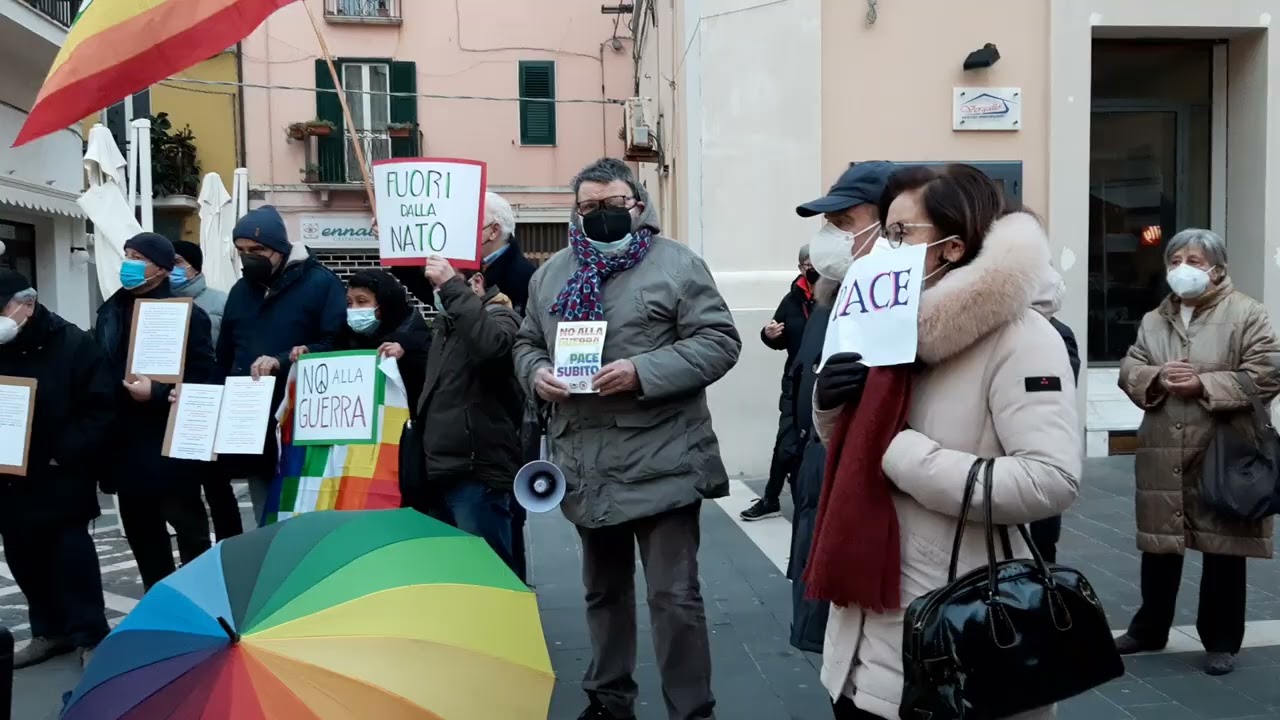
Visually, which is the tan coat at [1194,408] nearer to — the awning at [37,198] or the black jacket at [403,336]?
the black jacket at [403,336]

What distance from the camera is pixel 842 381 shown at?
94.3 inches

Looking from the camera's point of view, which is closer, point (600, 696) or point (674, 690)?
point (674, 690)

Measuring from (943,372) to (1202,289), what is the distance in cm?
271

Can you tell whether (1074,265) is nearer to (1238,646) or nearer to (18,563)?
(1238,646)

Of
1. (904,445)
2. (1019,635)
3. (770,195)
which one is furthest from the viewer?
(770,195)

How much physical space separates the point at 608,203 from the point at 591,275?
26 centimetres

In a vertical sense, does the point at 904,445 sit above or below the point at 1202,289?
below

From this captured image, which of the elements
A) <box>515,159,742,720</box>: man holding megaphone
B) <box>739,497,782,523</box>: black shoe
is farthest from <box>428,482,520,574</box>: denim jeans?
<box>739,497,782,523</box>: black shoe

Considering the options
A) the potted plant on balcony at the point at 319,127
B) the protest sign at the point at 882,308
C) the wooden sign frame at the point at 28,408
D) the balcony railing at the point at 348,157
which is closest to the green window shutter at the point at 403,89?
the balcony railing at the point at 348,157

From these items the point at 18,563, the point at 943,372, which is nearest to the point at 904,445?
the point at 943,372

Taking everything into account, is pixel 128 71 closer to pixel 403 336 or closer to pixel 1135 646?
pixel 403 336

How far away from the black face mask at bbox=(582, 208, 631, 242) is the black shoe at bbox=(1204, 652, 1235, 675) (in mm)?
2969

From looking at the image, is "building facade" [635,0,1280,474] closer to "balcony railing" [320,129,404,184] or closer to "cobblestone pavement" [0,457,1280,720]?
"cobblestone pavement" [0,457,1280,720]

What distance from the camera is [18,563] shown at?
5.07 meters
